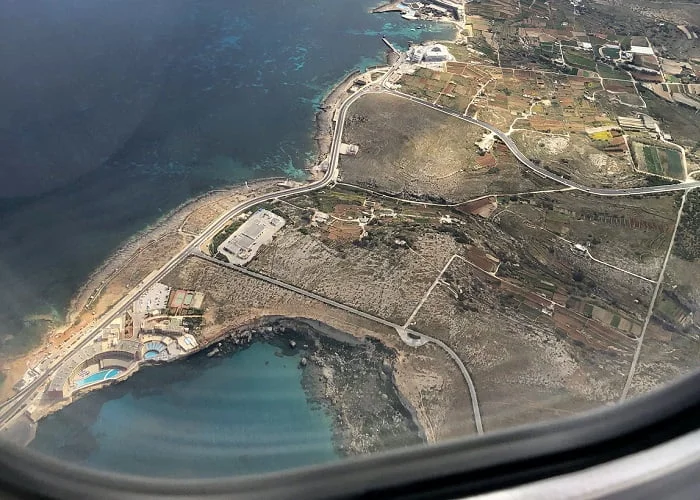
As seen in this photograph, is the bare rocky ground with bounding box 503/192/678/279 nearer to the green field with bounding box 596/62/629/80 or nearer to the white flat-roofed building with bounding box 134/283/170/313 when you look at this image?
the green field with bounding box 596/62/629/80

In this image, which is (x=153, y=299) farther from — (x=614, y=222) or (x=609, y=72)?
(x=609, y=72)

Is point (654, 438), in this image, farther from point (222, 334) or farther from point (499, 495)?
point (222, 334)

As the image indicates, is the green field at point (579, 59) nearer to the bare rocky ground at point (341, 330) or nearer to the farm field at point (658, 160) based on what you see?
the farm field at point (658, 160)

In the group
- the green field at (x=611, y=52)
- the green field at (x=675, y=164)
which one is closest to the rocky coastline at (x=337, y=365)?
the green field at (x=675, y=164)

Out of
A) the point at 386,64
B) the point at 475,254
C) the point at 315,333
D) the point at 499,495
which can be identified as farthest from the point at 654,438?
the point at 386,64

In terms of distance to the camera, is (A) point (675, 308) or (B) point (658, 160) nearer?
(A) point (675, 308)

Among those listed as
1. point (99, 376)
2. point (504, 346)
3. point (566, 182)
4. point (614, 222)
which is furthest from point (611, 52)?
point (99, 376)
